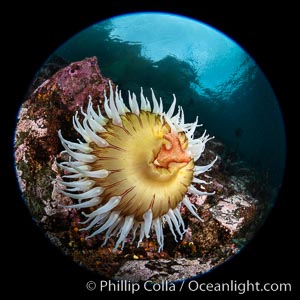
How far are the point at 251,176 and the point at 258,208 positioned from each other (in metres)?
0.49

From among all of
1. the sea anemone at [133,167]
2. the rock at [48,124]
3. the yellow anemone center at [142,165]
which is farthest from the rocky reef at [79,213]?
the yellow anemone center at [142,165]

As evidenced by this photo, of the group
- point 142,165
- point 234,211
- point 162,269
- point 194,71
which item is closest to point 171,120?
point 142,165

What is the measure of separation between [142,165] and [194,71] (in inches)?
71.5

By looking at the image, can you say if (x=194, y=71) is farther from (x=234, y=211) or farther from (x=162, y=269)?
(x=162, y=269)

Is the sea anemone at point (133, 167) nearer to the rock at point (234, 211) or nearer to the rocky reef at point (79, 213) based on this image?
the rocky reef at point (79, 213)

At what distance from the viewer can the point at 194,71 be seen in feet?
16.3

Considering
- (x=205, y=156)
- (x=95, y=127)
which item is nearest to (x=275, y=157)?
(x=205, y=156)

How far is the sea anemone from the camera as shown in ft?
12.4

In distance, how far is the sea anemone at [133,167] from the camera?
378cm

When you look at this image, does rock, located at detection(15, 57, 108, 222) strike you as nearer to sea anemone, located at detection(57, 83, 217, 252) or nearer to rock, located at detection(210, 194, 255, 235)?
sea anemone, located at detection(57, 83, 217, 252)

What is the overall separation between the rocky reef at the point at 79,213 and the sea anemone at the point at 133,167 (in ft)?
1.68

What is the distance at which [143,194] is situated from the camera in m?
3.90

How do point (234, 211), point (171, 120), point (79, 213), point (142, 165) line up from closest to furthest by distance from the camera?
1. point (142, 165)
2. point (171, 120)
3. point (79, 213)
4. point (234, 211)

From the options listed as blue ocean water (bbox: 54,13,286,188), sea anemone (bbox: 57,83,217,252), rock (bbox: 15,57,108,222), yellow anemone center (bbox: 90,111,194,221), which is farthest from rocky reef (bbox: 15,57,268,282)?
yellow anemone center (bbox: 90,111,194,221)
